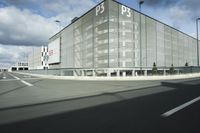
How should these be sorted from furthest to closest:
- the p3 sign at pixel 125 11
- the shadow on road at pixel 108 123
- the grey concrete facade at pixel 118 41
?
1. the p3 sign at pixel 125 11
2. the grey concrete facade at pixel 118 41
3. the shadow on road at pixel 108 123

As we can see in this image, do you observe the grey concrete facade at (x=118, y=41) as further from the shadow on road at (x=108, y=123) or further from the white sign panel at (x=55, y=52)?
the shadow on road at (x=108, y=123)

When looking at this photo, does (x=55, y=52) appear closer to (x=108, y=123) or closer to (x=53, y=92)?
(x=53, y=92)

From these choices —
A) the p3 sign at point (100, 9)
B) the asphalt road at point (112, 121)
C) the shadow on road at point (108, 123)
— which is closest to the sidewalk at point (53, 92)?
the asphalt road at point (112, 121)

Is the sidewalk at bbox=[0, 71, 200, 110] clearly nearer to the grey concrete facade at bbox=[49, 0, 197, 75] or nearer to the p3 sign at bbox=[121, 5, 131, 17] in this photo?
the grey concrete facade at bbox=[49, 0, 197, 75]

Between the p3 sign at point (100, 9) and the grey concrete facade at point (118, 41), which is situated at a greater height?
the p3 sign at point (100, 9)

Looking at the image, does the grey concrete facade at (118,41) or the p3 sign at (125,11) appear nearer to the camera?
the grey concrete facade at (118,41)

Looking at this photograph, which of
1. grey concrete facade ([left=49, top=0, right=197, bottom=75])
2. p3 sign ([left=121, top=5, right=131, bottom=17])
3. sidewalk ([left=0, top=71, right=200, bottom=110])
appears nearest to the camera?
sidewalk ([left=0, top=71, right=200, bottom=110])

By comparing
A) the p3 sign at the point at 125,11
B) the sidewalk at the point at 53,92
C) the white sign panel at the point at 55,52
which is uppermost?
the p3 sign at the point at 125,11

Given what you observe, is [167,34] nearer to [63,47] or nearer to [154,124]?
[63,47]

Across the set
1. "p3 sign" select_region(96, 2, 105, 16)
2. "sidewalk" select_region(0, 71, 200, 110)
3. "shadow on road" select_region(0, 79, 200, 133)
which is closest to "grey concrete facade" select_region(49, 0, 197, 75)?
"p3 sign" select_region(96, 2, 105, 16)

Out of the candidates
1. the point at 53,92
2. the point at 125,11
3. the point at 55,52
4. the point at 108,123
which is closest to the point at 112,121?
the point at 108,123

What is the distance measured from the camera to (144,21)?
4456 centimetres

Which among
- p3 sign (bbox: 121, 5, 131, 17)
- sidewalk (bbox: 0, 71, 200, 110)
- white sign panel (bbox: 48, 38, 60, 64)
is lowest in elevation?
sidewalk (bbox: 0, 71, 200, 110)

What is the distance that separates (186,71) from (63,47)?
36.3 m
